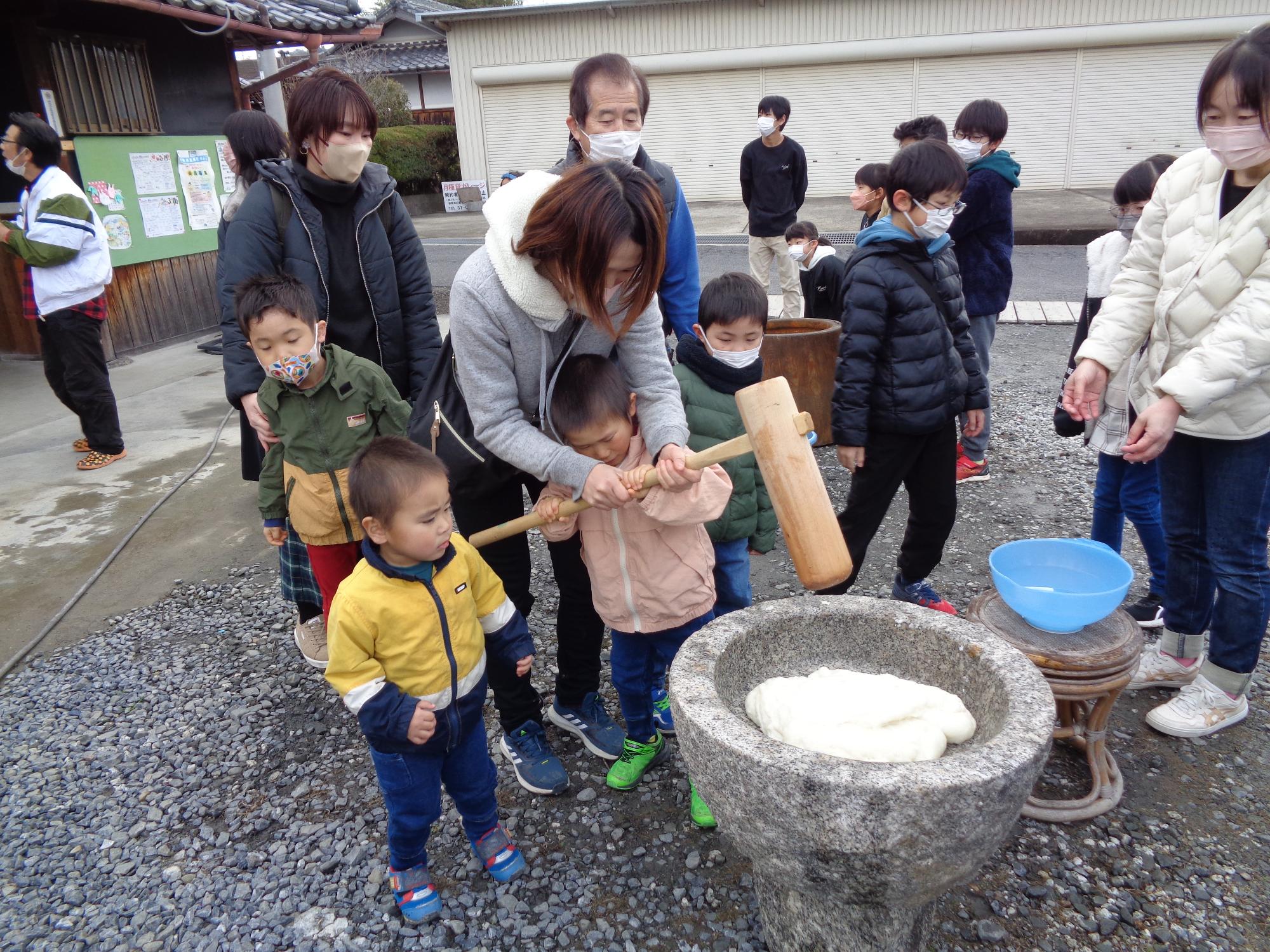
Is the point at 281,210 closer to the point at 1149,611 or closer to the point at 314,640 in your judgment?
the point at 314,640

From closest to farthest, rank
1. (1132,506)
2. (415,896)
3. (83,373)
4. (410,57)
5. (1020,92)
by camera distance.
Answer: (415,896) < (1132,506) < (83,373) < (1020,92) < (410,57)

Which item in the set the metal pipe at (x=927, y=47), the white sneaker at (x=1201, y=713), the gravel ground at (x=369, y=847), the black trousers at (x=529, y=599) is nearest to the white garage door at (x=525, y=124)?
the metal pipe at (x=927, y=47)

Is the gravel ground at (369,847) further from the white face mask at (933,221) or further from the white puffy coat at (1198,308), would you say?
the white face mask at (933,221)

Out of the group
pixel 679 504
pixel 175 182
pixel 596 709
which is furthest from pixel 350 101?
pixel 175 182

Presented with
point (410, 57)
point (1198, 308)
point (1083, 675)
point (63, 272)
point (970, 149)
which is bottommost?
point (1083, 675)

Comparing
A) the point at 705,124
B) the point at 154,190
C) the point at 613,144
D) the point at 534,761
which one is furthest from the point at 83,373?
the point at 705,124

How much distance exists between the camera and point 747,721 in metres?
1.97

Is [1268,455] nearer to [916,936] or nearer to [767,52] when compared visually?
[916,936]

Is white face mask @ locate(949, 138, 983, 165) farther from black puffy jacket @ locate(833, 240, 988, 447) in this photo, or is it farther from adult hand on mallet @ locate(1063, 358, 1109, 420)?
adult hand on mallet @ locate(1063, 358, 1109, 420)

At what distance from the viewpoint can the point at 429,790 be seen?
2.19 metres

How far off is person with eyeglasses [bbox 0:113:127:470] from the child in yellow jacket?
13.8 feet

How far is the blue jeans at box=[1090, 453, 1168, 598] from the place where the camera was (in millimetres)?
3174

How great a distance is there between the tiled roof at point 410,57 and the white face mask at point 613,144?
25.2 m

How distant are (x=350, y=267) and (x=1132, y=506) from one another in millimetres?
3074
